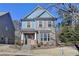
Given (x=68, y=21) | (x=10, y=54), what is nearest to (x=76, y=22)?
(x=68, y=21)

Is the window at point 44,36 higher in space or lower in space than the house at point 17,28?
lower

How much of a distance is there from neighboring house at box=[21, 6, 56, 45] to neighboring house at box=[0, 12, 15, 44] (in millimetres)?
194

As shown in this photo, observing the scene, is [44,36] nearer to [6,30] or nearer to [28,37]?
[28,37]

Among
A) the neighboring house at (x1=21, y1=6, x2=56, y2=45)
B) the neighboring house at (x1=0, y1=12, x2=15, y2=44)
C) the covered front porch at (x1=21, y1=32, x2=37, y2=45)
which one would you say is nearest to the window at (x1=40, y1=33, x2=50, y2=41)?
the neighboring house at (x1=21, y1=6, x2=56, y2=45)

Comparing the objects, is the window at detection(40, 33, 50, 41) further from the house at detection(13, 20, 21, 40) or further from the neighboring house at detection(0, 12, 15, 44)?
the neighboring house at detection(0, 12, 15, 44)

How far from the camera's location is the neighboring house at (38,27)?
60.0 feet

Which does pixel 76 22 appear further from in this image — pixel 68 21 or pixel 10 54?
pixel 10 54

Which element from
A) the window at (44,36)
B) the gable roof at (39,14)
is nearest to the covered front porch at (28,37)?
the window at (44,36)

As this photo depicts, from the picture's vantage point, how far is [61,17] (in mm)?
18344

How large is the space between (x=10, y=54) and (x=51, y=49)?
73 centimetres

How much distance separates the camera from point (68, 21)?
722 inches

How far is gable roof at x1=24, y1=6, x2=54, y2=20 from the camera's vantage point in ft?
60.0

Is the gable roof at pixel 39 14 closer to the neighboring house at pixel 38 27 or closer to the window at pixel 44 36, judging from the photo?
the neighboring house at pixel 38 27

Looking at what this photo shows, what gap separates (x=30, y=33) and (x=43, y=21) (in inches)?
12.3
